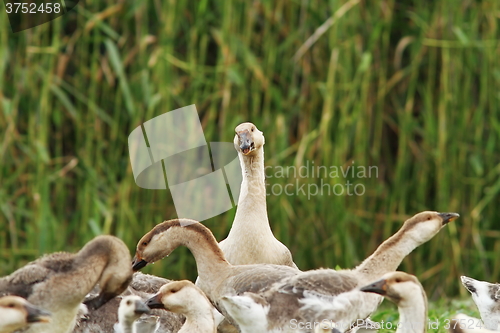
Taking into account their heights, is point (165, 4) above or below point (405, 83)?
above

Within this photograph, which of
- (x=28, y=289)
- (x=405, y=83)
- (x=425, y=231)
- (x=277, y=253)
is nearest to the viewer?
(x=28, y=289)

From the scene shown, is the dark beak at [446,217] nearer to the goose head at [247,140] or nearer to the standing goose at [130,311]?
the goose head at [247,140]

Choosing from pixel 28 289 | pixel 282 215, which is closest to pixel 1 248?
pixel 282 215

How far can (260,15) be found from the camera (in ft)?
26.5

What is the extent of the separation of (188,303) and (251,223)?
1191 mm

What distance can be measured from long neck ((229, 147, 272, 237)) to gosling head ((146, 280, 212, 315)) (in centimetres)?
111

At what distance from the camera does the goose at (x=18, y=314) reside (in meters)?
3.71

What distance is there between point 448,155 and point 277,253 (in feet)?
10.7

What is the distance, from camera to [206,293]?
4715 millimetres

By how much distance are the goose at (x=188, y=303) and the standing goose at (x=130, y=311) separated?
104 millimetres

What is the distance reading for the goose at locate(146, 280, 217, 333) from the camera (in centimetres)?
422

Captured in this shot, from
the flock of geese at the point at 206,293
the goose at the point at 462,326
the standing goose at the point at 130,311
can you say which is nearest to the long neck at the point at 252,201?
the flock of geese at the point at 206,293

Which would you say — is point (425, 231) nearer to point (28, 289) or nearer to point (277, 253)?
point (277, 253)

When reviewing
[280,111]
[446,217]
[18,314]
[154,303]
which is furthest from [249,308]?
[280,111]
